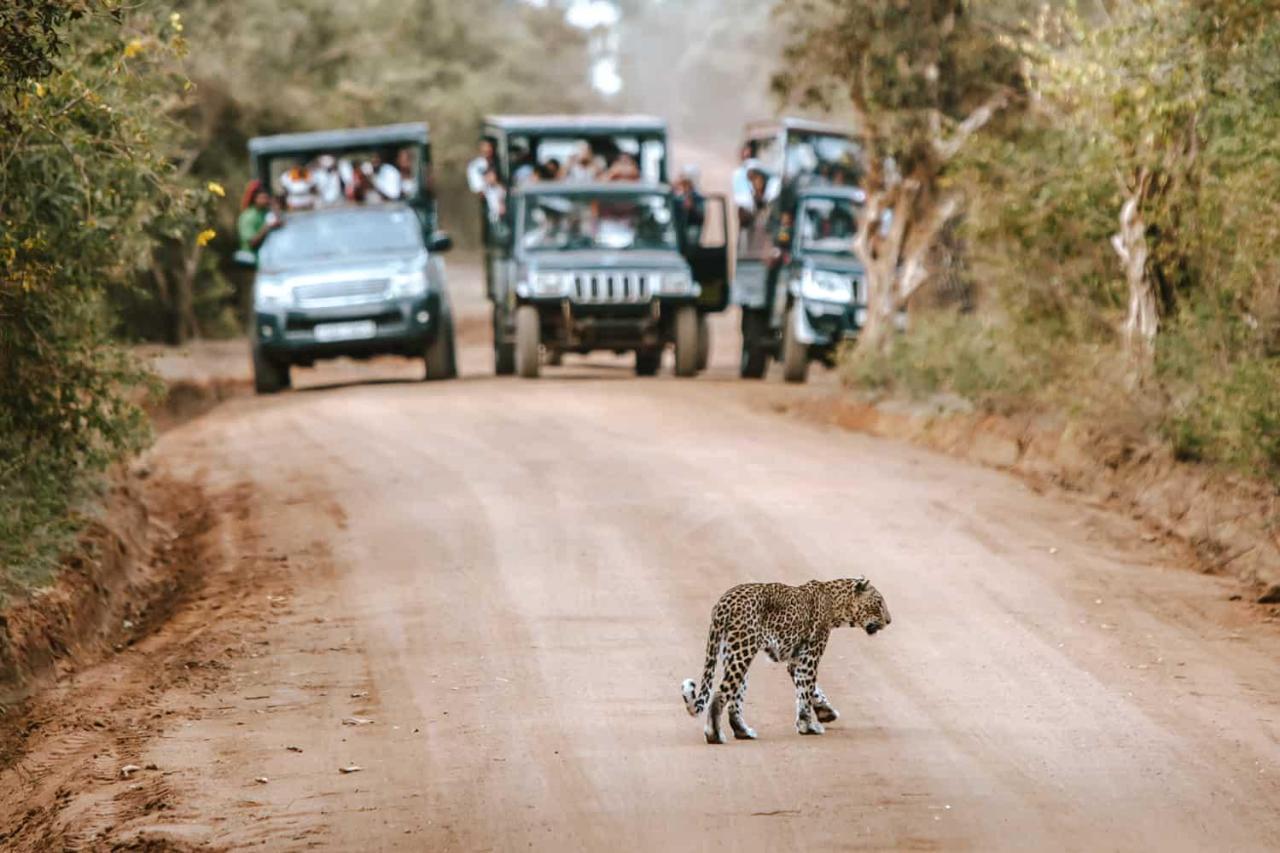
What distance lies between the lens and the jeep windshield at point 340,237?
23.2 meters

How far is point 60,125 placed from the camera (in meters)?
11.3

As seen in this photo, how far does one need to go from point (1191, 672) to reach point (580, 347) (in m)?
14.7

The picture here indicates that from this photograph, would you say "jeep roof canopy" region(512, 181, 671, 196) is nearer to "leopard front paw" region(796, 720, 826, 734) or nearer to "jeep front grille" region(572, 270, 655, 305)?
"jeep front grille" region(572, 270, 655, 305)

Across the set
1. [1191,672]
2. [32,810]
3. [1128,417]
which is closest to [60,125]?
[32,810]

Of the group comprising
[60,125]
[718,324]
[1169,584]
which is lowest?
[718,324]

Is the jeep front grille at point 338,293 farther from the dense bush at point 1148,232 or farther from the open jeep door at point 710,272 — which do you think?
the dense bush at point 1148,232

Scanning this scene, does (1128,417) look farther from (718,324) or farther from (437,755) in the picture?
(718,324)

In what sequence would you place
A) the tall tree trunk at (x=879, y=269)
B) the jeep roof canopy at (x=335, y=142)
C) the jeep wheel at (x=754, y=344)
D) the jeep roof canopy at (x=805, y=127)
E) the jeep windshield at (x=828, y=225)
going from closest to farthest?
the tall tree trunk at (x=879, y=269) < the jeep windshield at (x=828, y=225) < the jeep roof canopy at (x=335, y=142) < the jeep wheel at (x=754, y=344) < the jeep roof canopy at (x=805, y=127)

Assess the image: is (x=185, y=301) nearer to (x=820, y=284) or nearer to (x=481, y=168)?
(x=481, y=168)

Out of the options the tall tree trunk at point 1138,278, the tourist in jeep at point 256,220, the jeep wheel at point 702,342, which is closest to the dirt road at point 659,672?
the tall tree trunk at point 1138,278

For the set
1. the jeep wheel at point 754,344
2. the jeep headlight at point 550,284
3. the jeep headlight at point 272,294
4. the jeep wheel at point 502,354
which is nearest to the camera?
the jeep headlight at point 272,294

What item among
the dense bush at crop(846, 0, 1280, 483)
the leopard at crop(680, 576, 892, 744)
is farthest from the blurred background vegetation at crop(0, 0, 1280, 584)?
the leopard at crop(680, 576, 892, 744)

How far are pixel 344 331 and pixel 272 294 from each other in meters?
0.86

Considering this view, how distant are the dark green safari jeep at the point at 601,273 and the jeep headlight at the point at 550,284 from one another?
0.04ft
